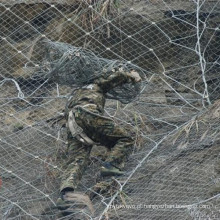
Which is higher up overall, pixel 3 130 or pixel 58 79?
pixel 58 79

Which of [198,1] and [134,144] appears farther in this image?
[198,1]

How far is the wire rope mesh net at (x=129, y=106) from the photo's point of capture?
5195 millimetres

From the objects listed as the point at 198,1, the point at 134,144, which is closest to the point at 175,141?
the point at 134,144

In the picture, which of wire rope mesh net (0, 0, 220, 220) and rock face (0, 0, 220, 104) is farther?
rock face (0, 0, 220, 104)

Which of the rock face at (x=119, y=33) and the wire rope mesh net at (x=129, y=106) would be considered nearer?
the wire rope mesh net at (x=129, y=106)

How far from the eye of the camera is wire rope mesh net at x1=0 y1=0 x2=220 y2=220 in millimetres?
5195

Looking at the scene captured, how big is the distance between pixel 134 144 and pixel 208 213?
70 cm

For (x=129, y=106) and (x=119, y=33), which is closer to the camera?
(x=129, y=106)

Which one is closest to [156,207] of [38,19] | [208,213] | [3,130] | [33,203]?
[208,213]

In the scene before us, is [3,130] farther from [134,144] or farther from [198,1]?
[198,1]

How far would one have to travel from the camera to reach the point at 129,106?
5945 mm

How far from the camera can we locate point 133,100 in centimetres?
555

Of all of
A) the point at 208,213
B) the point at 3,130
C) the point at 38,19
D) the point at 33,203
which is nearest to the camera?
the point at 208,213

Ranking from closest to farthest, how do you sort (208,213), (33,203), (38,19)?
(208,213), (33,203), (38,19)
